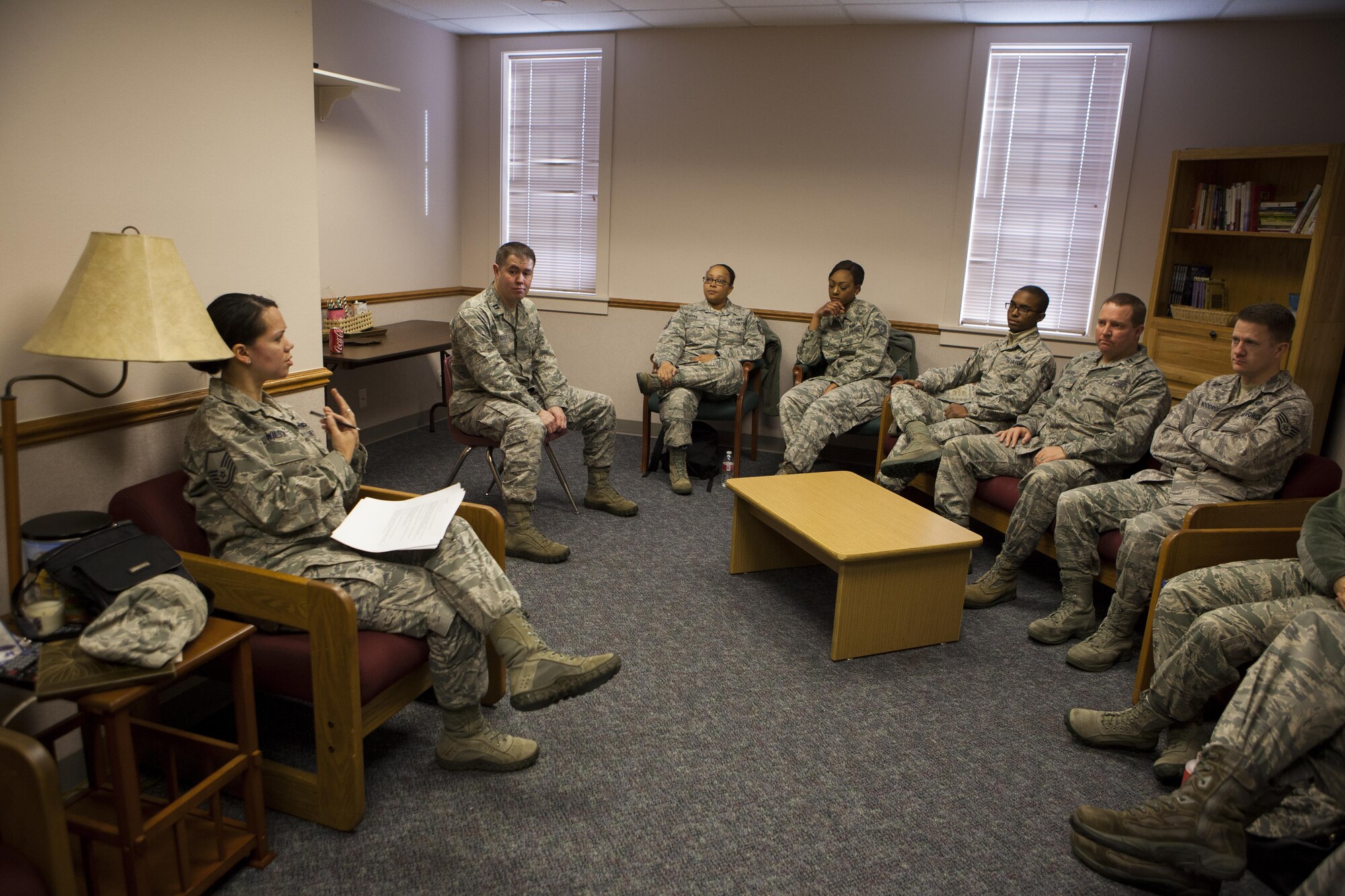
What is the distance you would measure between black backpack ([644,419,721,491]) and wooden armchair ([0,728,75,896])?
363 centimetres

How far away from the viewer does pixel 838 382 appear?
4.93 metres

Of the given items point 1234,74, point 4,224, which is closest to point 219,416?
point 4,224

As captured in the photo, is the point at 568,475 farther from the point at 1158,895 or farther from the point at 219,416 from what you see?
the point at 1158,895

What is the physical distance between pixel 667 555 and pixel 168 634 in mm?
2376

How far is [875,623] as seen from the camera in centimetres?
297

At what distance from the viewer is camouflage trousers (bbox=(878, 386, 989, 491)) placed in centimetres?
411

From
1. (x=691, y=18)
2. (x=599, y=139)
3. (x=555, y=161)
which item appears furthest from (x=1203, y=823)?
(x=555, y=161)

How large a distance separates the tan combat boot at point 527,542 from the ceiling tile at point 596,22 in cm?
304

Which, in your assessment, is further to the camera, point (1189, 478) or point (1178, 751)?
point (1189, 478)

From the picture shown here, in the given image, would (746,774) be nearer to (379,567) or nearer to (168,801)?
(379,567)

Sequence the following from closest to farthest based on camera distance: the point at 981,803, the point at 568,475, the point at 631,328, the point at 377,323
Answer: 1. the point at 981,803
2. the point at 568,475
3. the point at 377,323
4. the point at 631,328

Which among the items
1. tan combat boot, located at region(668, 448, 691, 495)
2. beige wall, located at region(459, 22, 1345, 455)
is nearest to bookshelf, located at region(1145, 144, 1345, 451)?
beige wall, located at region(459, 22, 1345, 455)

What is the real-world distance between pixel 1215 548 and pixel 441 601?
7.17 feet

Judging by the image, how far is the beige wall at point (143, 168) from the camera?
6.40 ft
